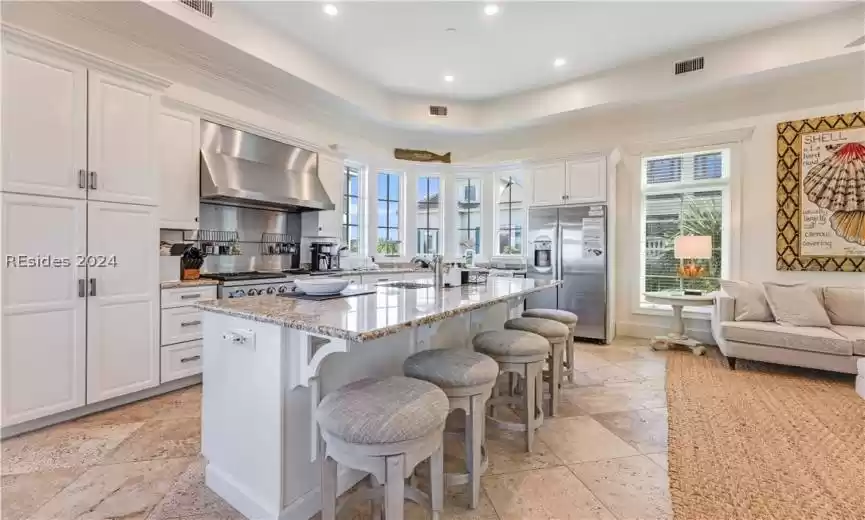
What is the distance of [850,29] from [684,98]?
133 cm

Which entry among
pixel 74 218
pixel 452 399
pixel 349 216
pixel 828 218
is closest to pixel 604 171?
pixel 828 218

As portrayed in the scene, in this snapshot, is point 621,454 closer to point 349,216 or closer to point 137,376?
point 137,376

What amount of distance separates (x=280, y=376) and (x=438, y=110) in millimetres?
4757

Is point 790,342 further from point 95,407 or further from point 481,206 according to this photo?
point 95,407

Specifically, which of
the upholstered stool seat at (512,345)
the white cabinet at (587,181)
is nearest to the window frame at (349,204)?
the white cabinet at (587,181)

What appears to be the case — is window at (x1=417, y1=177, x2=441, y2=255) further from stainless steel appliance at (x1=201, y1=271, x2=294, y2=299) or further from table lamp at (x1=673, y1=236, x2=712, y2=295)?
table lamp at (x1=673, y1=236, x2=712, y2=295)

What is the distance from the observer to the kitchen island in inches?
56.9

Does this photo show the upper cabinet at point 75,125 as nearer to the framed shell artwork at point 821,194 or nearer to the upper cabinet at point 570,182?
the upper cabinet at point 570,182

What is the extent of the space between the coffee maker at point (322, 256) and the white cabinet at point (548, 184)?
9.08ft

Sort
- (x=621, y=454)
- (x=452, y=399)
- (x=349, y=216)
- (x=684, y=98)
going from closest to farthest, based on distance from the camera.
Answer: (x=452, y=399) < (x=621, y=454) < (x=684, y=98) < (x=349, y=216)

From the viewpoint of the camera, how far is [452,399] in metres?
1.66

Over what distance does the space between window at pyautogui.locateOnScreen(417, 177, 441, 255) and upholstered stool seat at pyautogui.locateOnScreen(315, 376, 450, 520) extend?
4.76 metres

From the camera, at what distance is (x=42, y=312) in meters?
2.42

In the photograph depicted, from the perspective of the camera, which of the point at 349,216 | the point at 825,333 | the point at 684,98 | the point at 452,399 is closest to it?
the point at 452,399
